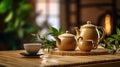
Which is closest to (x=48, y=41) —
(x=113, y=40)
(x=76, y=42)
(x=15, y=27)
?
(x=76, y=42)

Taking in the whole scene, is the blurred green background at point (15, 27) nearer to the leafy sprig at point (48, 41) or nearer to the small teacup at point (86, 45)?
the leafy sprig at point (48, 41)

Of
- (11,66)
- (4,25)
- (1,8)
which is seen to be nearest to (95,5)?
(4,25)

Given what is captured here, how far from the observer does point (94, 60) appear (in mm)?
1532

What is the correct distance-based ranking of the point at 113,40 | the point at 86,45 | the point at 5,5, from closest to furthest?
the point at 86,45
the point at 113,40
the point at 5,5

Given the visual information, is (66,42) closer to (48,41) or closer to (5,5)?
(48,41)

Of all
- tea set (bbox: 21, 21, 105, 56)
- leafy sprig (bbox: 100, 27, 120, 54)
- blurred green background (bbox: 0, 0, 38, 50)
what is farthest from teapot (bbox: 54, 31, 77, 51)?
blurred green background (bbox: 0, 0, 38, 50)

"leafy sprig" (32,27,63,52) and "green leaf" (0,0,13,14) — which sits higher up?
"green leaf" (0,0,13,14)

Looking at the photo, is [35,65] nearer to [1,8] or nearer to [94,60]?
[94,60]

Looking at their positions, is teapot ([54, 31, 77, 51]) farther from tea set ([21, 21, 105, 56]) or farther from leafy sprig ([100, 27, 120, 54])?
leafy sprig ([100, 27, 120, 54])

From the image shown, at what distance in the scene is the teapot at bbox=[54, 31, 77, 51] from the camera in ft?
5.99

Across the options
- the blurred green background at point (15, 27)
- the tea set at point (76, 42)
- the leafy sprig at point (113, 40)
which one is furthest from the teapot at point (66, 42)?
the blurred green background at point (15, 27)

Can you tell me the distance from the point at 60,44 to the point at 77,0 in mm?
5299

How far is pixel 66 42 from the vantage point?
1.83 m

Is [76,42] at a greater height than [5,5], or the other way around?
[5,5]
